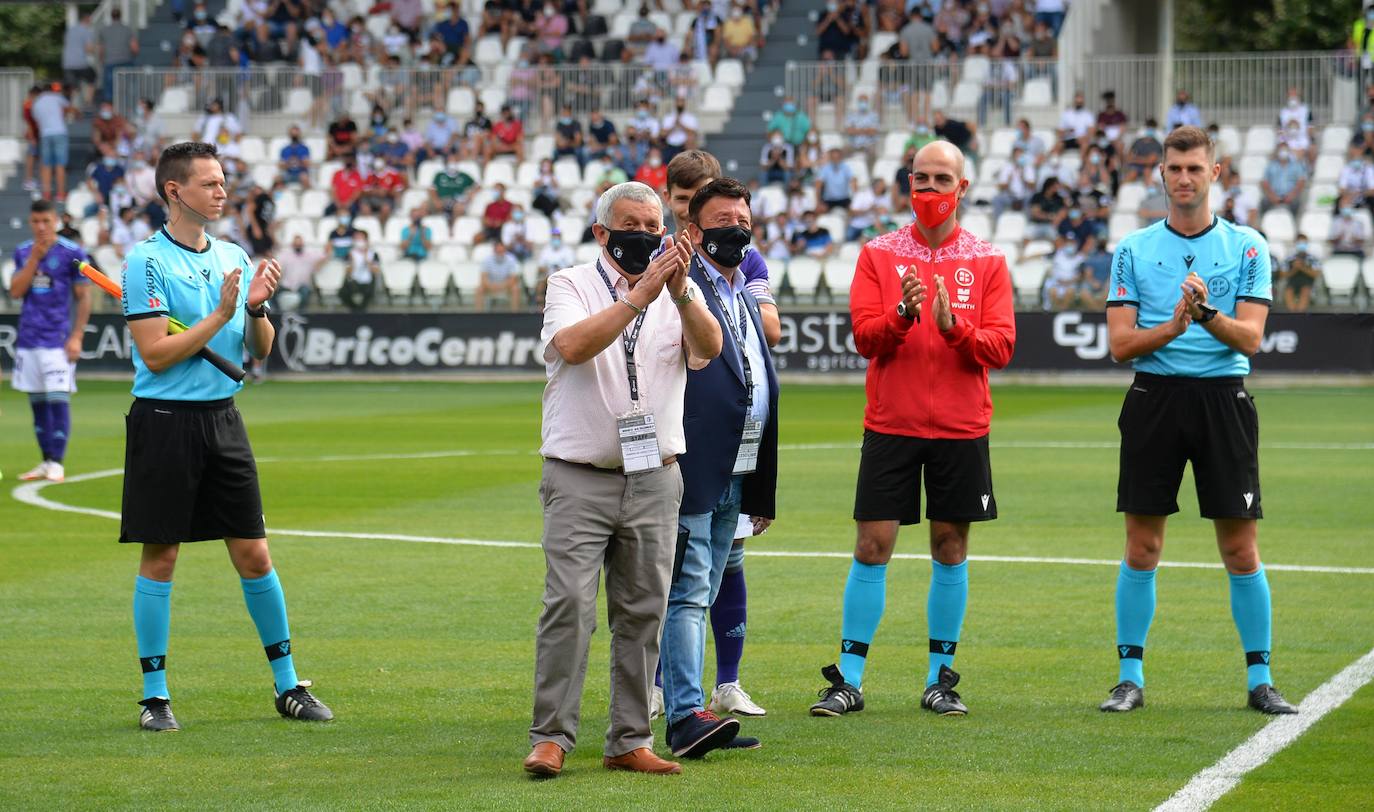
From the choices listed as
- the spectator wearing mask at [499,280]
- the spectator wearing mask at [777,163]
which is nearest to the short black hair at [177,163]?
the spectator wearing mask at [499,280]

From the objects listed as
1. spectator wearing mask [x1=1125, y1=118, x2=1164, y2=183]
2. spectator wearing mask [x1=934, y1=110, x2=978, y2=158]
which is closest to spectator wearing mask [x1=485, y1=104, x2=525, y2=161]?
spectator wearing mask [x1=934, y1=110, x2=978, y2=158]

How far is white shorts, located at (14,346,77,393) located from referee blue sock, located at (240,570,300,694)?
924 centimetres

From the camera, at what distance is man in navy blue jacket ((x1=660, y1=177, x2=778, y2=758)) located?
262 inches

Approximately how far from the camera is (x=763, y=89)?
34.4 meters

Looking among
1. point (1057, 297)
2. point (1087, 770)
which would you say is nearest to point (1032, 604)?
point (1087, 770)

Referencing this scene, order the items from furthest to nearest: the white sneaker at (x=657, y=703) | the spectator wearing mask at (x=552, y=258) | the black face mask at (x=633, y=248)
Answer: the spectator wearing mask at (x=552, y=258)
the white sneaker at (x=657, y=703)
the black face mask at (x=633, y=248)

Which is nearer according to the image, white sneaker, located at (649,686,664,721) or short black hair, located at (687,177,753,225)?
short black hair, located at (687,177,753,225)

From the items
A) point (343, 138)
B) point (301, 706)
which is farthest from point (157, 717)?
point (343, 138)

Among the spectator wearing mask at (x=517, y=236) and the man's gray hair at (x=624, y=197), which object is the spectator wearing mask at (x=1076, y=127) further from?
the man's gray hair at (x=624, y=197)

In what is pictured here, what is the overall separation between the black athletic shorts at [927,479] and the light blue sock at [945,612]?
0.77ft

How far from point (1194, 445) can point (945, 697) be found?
56.6 inches

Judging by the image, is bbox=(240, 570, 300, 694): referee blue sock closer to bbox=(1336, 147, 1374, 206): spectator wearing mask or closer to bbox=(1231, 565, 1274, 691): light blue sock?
bbox=(1231, 565, 1274, 691): light blue sock

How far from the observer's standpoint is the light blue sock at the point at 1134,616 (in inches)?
299

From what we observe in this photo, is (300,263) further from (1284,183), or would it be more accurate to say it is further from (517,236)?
(1284,183)
